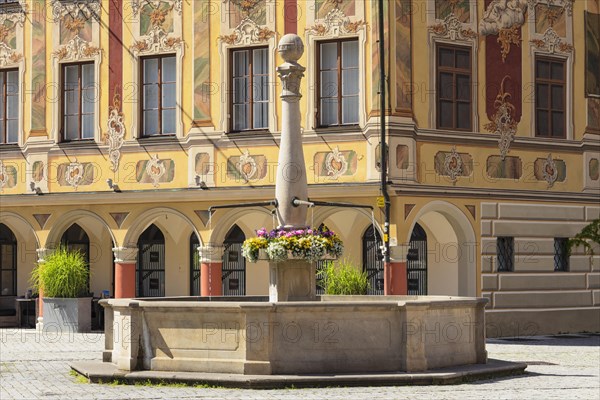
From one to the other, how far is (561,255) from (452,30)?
20.1ft

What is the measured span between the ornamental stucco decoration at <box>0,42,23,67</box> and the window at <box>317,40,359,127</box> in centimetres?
815

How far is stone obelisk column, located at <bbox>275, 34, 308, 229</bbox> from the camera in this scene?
1930 centimetres

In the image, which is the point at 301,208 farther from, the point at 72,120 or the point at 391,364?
the point at 72,120

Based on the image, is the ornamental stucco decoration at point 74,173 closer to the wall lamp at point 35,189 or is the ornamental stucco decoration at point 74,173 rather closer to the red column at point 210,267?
the wall lamp at point 35,189

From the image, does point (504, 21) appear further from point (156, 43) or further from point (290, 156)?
point (290, 156)

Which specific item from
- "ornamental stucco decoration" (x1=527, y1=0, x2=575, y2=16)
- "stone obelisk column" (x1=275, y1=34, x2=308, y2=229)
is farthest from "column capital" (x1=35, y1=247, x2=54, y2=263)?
"stone obelisk column" (x1=275, y1=34, x2=308, y2=229)

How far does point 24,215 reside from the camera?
1252 inches

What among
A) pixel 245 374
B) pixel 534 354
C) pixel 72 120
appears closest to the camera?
pixel 245 374

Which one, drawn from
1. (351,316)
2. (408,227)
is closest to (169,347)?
(351,316)

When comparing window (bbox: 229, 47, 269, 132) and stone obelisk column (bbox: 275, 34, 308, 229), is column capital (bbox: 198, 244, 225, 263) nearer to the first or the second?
window (bbox: 229, 47, 269, 132)

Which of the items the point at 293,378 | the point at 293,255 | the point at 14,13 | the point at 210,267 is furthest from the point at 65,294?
the point at 293,378

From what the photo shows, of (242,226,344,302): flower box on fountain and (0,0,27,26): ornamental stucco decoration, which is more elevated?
(0,0,27,26): ornamental stucco decoration

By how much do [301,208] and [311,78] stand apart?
9.73m

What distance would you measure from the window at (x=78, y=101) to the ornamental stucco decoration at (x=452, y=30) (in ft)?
27.9
